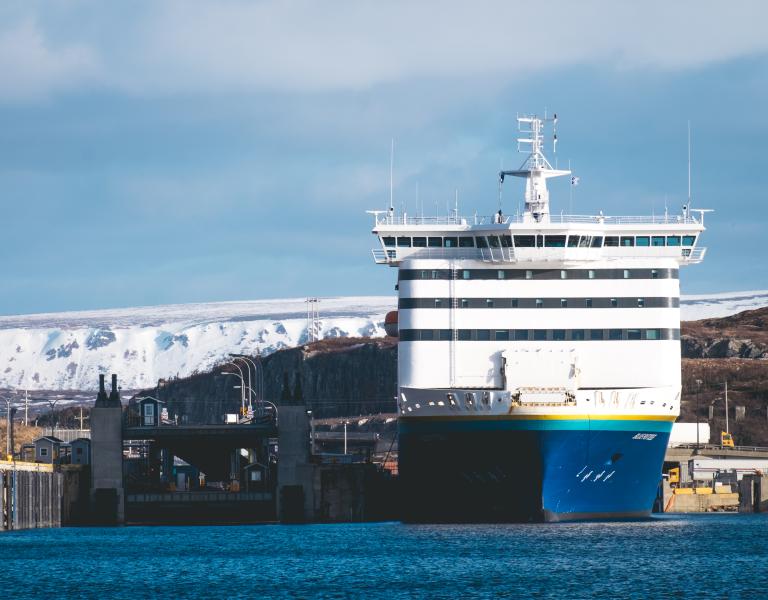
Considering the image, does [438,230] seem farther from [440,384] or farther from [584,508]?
[584,508]

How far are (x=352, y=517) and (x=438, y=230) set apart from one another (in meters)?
21.5

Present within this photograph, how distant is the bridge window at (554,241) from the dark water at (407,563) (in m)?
11.6

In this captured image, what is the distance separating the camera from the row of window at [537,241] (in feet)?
262

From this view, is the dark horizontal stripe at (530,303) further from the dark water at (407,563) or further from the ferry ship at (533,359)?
the dark water at (407,563)

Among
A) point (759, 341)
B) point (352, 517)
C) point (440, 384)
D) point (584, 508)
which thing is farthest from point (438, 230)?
point (759, 341)

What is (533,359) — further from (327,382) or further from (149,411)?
(327,382)

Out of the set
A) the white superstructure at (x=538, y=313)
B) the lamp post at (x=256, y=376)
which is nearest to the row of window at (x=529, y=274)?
the white superstructure at (x=538, y=313)

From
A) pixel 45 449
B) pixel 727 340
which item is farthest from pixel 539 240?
pixel 727 340

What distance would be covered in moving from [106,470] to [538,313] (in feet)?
90.7

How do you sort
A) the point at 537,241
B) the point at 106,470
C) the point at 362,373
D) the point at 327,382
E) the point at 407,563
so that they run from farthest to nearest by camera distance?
1. the point at 327,382
2. the point at 362,373
3. the point at 106,470
4. the point at 537,241
5. the point at 407,563

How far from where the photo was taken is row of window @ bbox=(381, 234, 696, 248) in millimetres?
79750

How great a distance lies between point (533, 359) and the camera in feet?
257

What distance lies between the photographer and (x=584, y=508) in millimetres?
78250

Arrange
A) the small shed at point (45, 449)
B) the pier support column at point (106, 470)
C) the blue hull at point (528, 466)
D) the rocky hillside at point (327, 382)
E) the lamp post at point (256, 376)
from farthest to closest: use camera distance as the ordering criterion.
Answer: the rocky hillside at point (327, 382), the lamp post at point (256, 376), the small shed at point (45, 449), the pier support column at point (106, 470), the blue hull at point (528, 466)
